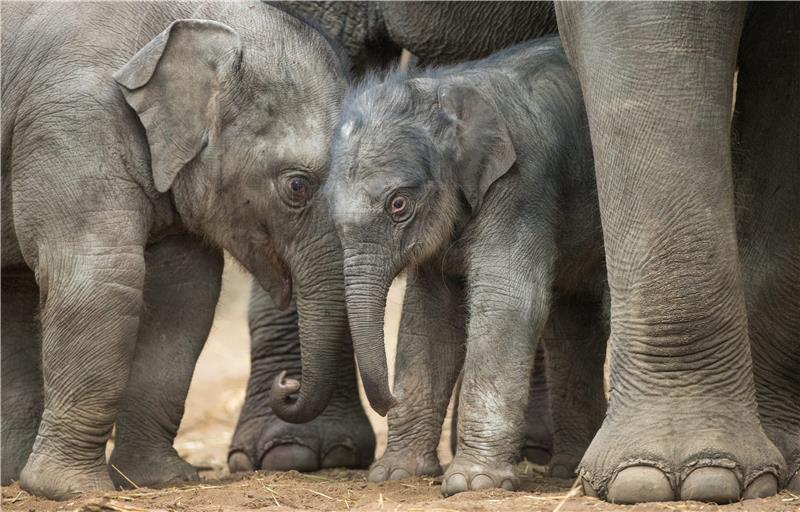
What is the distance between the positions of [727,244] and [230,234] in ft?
5.54

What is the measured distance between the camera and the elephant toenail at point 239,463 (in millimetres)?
5715

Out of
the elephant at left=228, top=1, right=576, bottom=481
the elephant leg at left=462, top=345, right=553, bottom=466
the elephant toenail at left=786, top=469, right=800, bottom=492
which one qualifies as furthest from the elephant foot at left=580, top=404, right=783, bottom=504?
the elephant leg at left=462, top=345, right=553, bottom=466

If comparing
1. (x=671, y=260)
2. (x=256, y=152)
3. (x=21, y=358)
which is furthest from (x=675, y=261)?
(x=21, y=358)

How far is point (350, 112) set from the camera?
4680 millimetres

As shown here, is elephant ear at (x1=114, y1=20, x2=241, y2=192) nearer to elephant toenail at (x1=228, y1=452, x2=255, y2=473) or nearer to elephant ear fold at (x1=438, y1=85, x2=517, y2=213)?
elephant ear fold at (x1=438, y1=85, x2=517, y2=213)

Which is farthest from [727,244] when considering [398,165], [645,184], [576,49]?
[398,165]

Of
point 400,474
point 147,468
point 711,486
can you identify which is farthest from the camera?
point 147,468

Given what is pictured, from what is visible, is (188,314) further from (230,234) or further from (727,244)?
(727,244)

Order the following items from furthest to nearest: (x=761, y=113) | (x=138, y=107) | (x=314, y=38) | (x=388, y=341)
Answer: (x=388, y=341) < (x=314, y=38) < (x=138, y=107) < (x=761, y=113)

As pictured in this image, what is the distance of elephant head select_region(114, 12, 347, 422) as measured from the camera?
4.96 meters

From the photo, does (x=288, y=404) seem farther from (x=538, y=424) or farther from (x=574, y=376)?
(x=538, y=424)

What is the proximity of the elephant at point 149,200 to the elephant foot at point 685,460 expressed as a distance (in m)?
1.16

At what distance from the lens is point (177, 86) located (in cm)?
500

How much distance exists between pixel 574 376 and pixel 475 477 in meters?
0.97
